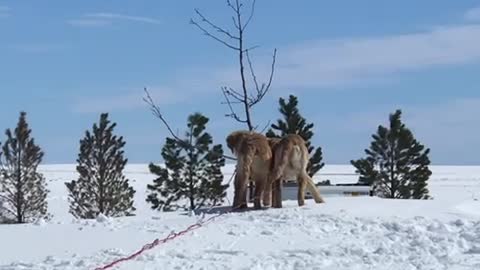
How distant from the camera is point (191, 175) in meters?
44.8

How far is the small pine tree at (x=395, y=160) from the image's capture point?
44.7 m

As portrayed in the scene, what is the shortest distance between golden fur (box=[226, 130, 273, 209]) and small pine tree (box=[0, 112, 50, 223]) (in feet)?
101

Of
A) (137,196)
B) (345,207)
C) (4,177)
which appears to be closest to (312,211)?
(345,207)

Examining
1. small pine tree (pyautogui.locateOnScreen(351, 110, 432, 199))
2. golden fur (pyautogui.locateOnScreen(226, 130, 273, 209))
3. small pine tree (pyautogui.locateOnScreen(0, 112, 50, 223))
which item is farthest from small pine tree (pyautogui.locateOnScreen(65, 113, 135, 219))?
golden fur (pyautogui.locateOnScreen(226, 130, 273, 209))

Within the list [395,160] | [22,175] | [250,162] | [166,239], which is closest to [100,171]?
[22,175]

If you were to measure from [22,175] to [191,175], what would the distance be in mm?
8807

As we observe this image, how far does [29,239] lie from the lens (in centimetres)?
1352

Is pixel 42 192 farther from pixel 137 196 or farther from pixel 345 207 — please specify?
pixel 345 207

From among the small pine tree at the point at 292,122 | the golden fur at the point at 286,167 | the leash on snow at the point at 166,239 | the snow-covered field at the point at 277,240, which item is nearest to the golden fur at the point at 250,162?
the golden fur at the point at 286,167

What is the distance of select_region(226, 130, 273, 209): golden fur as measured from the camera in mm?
16469

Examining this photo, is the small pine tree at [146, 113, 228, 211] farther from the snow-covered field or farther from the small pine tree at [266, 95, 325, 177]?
the snow-covered field

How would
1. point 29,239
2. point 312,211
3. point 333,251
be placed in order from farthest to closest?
point 312,211, point 29,239, point 333,251

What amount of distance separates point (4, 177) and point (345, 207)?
33.7 meters

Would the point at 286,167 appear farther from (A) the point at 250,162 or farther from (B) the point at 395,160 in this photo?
(B) the point at 395,160
